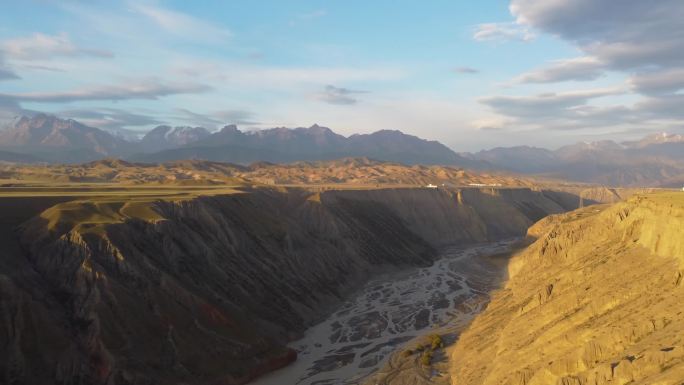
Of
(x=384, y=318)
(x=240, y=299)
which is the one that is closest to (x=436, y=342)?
(x=384, y=318)

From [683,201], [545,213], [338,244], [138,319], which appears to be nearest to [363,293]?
[338,244]

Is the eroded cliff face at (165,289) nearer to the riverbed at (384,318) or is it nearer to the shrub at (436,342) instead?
the riverbed at (384,318)

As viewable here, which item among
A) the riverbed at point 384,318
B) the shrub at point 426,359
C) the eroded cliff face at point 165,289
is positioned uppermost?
the eroded cliff face at point 165,289

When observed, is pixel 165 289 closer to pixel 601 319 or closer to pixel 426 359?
pixel 426 359

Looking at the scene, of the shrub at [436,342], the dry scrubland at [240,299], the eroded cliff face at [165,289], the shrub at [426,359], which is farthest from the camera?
the shrub at [436,342]

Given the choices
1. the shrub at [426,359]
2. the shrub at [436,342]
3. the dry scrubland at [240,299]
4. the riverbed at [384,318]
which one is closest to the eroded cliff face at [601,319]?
the dry scrubland at [240,299]

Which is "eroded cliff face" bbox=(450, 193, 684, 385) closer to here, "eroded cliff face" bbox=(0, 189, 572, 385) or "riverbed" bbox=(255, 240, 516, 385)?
"riverbed" bbox=(255, 240, 516, 385)

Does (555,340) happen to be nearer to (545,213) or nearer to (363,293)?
(363,293)
